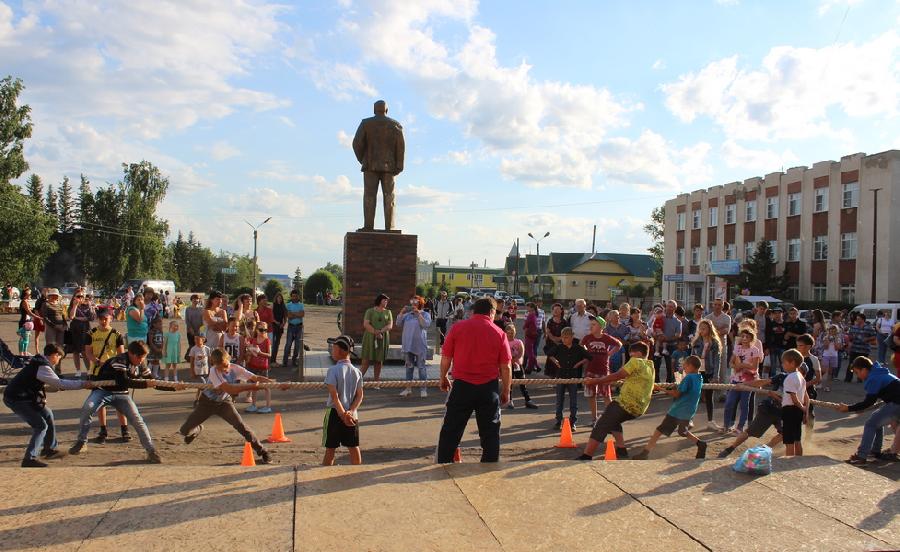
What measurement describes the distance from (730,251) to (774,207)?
551 centimetres

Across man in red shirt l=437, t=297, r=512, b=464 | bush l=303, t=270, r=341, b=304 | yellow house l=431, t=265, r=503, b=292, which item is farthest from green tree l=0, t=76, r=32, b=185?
yellow house l=431, t=265, r=503, b=292

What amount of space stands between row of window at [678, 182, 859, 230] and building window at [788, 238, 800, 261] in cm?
178

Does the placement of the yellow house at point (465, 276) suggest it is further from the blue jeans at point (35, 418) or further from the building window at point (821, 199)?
the blue jeans at point (35, 418)

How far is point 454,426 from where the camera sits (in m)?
6.16

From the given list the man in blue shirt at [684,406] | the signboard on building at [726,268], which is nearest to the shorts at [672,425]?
the man in blue shirt at [684,406]

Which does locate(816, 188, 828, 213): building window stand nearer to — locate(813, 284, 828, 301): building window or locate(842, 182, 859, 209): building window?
locate(842, 182, 859, 209): building window

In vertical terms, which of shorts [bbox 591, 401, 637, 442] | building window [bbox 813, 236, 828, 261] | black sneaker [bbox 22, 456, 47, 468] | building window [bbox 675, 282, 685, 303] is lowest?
black sneaker [bbox 22, 456, 47, 468]

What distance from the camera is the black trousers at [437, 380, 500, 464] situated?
6062mm

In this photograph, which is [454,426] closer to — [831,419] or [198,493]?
[198,493]

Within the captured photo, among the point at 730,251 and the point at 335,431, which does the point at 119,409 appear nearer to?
the point at 335,431

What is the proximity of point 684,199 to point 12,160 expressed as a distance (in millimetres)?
48934

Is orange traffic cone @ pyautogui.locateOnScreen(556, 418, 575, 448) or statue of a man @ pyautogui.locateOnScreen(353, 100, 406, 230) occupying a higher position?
statue of a man @ pyautogui.locateOnScreen(353, 100, 406, 230)

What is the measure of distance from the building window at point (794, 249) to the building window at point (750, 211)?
169 inches

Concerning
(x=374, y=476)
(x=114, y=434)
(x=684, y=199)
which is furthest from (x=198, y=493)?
(x=684, y=199)
